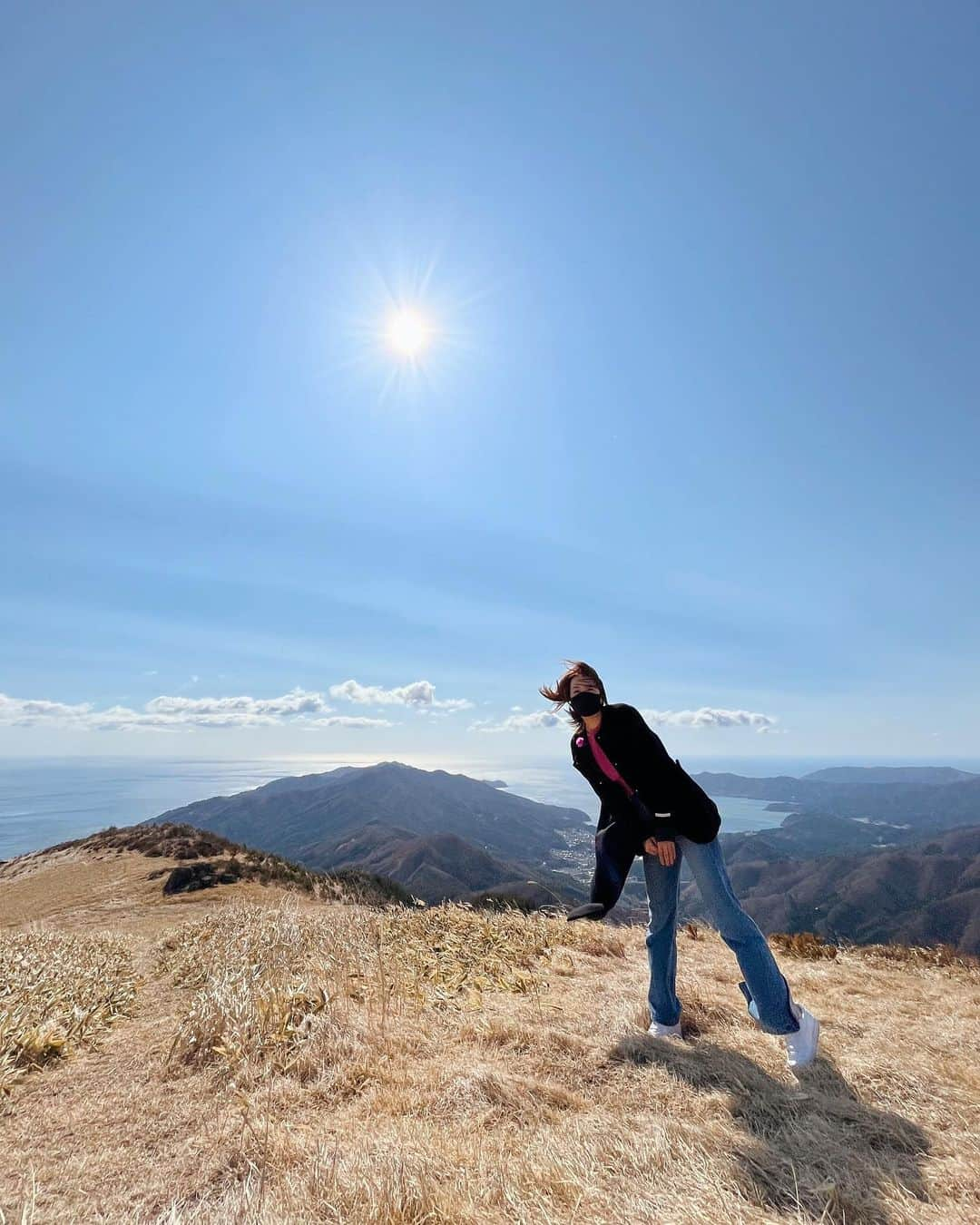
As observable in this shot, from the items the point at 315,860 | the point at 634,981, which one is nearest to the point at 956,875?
the point at 315,860

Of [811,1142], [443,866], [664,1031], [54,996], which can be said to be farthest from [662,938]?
[443,866]

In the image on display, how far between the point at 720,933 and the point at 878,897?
468 feet

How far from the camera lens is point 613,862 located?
149 inches

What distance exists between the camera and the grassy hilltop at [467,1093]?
205 centimetres

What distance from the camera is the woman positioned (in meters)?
3.48

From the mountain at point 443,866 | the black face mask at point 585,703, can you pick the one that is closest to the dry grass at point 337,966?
the black face mask at point 585,703

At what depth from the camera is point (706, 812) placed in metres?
3.82

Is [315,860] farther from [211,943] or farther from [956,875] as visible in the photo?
[211,943]

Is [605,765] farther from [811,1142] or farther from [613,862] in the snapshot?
[811,1142]

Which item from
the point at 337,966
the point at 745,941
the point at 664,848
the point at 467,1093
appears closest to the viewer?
the point at 467,1093

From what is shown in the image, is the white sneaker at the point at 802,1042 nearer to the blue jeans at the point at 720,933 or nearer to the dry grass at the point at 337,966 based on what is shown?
the blue jeans at the point at 720,933

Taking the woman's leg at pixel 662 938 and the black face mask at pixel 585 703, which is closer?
the woman's leg at pixel 662 938

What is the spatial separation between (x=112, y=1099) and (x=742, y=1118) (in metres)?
3.36

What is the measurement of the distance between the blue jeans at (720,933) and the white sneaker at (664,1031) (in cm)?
4
